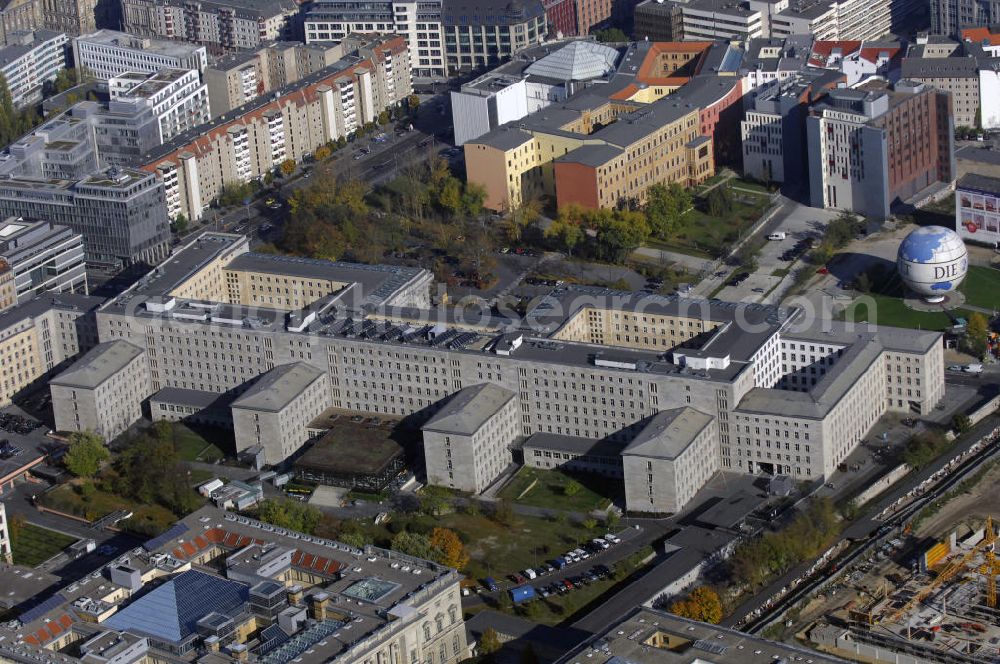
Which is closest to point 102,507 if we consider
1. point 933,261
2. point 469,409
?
point 469,409

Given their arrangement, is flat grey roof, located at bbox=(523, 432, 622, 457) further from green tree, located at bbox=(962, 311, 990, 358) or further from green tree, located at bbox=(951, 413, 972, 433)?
Result: green tree, located at bbox=(962, 311, 990, 358)

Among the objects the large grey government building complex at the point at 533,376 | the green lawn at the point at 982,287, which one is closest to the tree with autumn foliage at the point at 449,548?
the large grey government building complex at the point at 533,376

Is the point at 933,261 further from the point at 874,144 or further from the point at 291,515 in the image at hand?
the point at 291,515

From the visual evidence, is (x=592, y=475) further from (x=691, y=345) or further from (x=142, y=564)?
(x=142, y=564)

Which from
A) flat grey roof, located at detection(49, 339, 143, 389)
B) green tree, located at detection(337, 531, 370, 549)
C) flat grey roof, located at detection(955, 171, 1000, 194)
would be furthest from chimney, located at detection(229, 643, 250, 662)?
flat grey roof, located at detection(955, 171, 1000, 194)

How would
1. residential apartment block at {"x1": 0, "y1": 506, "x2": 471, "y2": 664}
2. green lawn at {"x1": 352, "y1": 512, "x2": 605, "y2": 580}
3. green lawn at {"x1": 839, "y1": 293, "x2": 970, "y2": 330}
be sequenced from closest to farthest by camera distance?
residential apartment block at {"x1": 0, "y1": 506, "x2": 471, "y2": 664}, green lawn at {"x1": 352, "y1": 512, "x2": 605, "y2": 580}, green lawn at {"x1": 839, "y1": 293, "x2": 970, "y2": 330}
